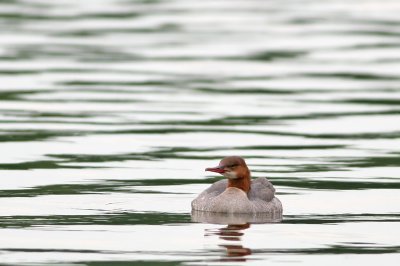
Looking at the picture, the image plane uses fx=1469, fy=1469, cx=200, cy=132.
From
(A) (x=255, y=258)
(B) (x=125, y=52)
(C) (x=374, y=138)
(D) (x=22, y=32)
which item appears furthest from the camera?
(D) (x=22, y=32)

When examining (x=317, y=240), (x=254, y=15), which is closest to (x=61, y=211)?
(x=317, y=240)

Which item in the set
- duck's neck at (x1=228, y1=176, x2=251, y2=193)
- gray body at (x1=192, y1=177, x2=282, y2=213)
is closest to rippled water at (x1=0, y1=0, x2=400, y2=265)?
gray body at (x1=192, y1=177, x2=282, y2=213)

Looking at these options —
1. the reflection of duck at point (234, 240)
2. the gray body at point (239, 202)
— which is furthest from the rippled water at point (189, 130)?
the gray body at point (239, 202)

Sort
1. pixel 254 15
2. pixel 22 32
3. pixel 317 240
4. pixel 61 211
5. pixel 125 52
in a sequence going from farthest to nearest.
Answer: pixel 254 15, pixel 22 32, pixel 125 52, pixel 61 211, pixel 317 240

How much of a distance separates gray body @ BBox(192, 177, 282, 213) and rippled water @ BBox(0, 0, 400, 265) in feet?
0.72

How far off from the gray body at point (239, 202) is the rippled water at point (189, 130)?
0.22 meters

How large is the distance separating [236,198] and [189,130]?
23.6ft

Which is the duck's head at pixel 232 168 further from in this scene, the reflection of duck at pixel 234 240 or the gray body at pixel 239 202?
the reflection of duck at pixel 234 240

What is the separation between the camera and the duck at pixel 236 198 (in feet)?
56.7

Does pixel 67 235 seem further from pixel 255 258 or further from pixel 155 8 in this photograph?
pixel 155 8

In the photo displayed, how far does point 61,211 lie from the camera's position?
1731 cm

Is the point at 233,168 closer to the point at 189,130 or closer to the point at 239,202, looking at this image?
the point at 239,202

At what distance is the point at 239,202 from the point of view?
17.3m

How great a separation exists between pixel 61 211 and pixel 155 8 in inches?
1140
